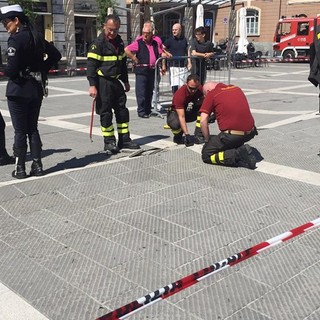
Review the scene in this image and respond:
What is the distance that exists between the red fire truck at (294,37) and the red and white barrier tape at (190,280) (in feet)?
84.9

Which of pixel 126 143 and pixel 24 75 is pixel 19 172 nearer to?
pixel 24 75

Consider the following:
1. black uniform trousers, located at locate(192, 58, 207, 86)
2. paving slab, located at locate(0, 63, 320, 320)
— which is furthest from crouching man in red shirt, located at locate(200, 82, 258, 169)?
black uniform trousers, located at locate(192, 58, 207, 86)

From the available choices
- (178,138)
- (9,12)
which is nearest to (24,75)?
(9,12)

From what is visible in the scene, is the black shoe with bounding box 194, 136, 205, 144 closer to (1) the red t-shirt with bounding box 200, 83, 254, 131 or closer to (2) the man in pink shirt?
(1) the red t-shirt with bounding box 200, 83, 254, 131

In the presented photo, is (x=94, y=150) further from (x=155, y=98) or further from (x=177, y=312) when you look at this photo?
(x=177, y=312)

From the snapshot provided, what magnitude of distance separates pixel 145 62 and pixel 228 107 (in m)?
3.91

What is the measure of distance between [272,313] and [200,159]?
3519 millimetres

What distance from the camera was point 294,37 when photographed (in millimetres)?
28203

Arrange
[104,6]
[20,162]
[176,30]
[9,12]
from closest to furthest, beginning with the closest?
[9,12] → [20,162] → [176,30] → [104,6]

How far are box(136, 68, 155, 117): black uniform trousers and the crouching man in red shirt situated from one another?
3567 millimetres

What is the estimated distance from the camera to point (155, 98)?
978 centimetres

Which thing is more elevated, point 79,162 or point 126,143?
point 126,143

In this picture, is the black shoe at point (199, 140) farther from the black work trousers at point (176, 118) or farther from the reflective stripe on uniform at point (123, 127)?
the reflective stripe on uniform at point (123, 127)

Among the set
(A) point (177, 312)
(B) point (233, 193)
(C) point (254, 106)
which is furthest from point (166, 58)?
(A) point (177, 312)
